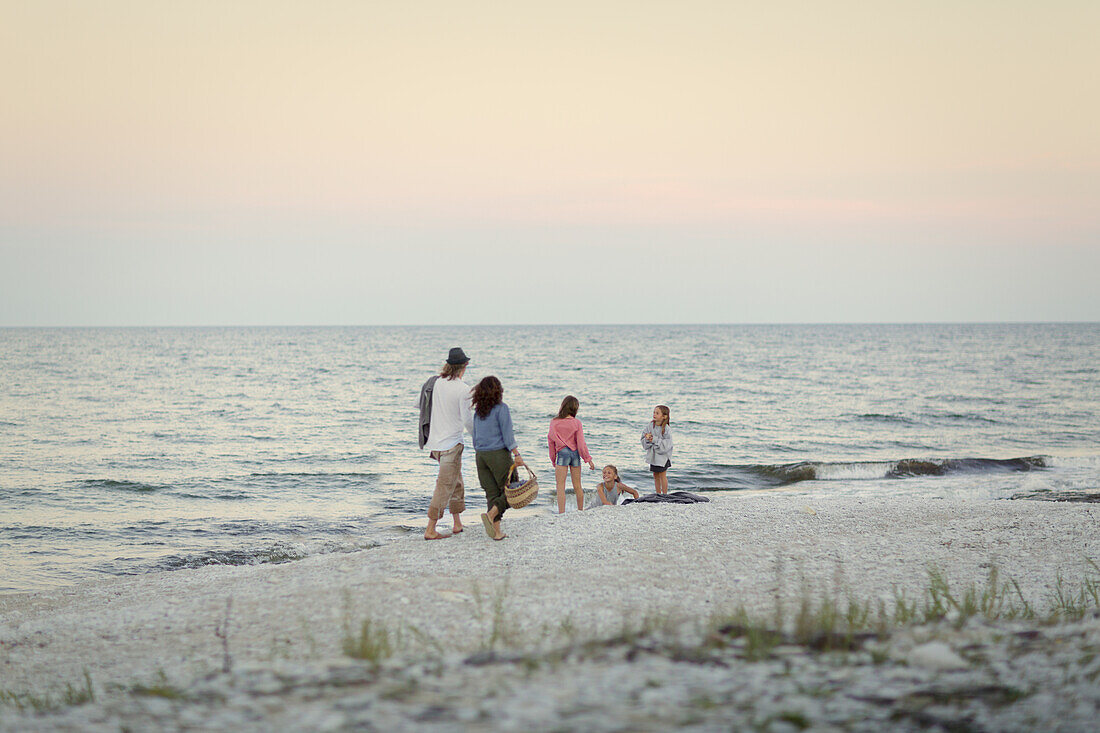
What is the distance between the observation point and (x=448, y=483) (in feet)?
32.9

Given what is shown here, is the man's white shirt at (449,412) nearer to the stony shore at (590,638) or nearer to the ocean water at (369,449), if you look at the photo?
the stony shore at (590,638)

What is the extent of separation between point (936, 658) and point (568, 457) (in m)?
8.38

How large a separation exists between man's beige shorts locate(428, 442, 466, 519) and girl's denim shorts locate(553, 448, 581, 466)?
8.23 ft

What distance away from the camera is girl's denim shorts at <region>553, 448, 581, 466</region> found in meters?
12.5

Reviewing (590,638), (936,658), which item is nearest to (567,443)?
(590,638)

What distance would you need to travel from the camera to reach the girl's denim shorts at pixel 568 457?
1247 cm

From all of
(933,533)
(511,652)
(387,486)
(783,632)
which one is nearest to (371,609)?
(511,652)

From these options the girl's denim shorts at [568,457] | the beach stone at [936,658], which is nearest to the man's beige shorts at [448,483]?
the girl's denim shorts at [568,457]

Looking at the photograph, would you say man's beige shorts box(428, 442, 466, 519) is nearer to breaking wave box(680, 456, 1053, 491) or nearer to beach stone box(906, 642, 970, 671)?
beach stone box(906, 642, 970, 671)

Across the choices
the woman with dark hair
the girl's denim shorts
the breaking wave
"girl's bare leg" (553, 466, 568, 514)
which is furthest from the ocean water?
the woman with dark hair

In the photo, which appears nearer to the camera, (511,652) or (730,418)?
(511,652)

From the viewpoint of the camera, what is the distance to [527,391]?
45281 millimetres

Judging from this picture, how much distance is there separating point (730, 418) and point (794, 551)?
2360cm

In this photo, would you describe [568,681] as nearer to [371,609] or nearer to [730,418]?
[371,609]
